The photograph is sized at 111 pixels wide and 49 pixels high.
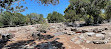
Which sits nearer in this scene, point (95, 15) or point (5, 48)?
point (5, 48)

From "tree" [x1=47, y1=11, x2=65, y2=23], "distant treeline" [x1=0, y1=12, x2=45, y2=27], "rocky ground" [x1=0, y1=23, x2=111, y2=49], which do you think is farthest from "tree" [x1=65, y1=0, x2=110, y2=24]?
"tree" [x1=47, y1=11, x2=65, y2=23]

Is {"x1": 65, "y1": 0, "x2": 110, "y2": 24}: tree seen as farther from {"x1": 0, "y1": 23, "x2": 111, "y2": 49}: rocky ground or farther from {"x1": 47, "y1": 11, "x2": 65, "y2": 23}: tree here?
{"x1": 47, "y1": 11, "x2": 65, "y2": 23}: tree

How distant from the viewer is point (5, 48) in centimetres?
451

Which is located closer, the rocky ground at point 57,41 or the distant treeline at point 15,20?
the rocky ground at point 57,41

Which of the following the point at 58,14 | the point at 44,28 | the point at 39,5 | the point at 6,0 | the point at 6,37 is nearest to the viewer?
the point at 6,0

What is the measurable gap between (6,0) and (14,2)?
0.42m

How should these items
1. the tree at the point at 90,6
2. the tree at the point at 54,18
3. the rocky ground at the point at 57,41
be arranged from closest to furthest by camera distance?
the rocky ground at the point at 57,41 < the tree at the point at 90,6 < the tree at the point at 54,18

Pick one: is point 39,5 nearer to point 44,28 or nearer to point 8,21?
point 44,28

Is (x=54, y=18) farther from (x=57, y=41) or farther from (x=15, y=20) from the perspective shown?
(x=57, y=41)

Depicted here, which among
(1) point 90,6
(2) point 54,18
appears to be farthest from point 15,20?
(1) point 90,6

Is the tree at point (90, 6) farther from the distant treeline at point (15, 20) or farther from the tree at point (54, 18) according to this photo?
the tree at point (54, 18)

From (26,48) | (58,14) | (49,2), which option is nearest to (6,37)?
(26,48)

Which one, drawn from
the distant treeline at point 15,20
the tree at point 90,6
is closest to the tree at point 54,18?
the distant treeline at point 15,20

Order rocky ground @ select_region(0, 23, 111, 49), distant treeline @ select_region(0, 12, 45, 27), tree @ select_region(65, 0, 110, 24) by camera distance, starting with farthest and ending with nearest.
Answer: distant treeline @ select_region(0, 12, 45, 27) < tree @ select_region(65, 0, 110, 24) < rocky ground @ select_region(0, 23, 111, 49)
